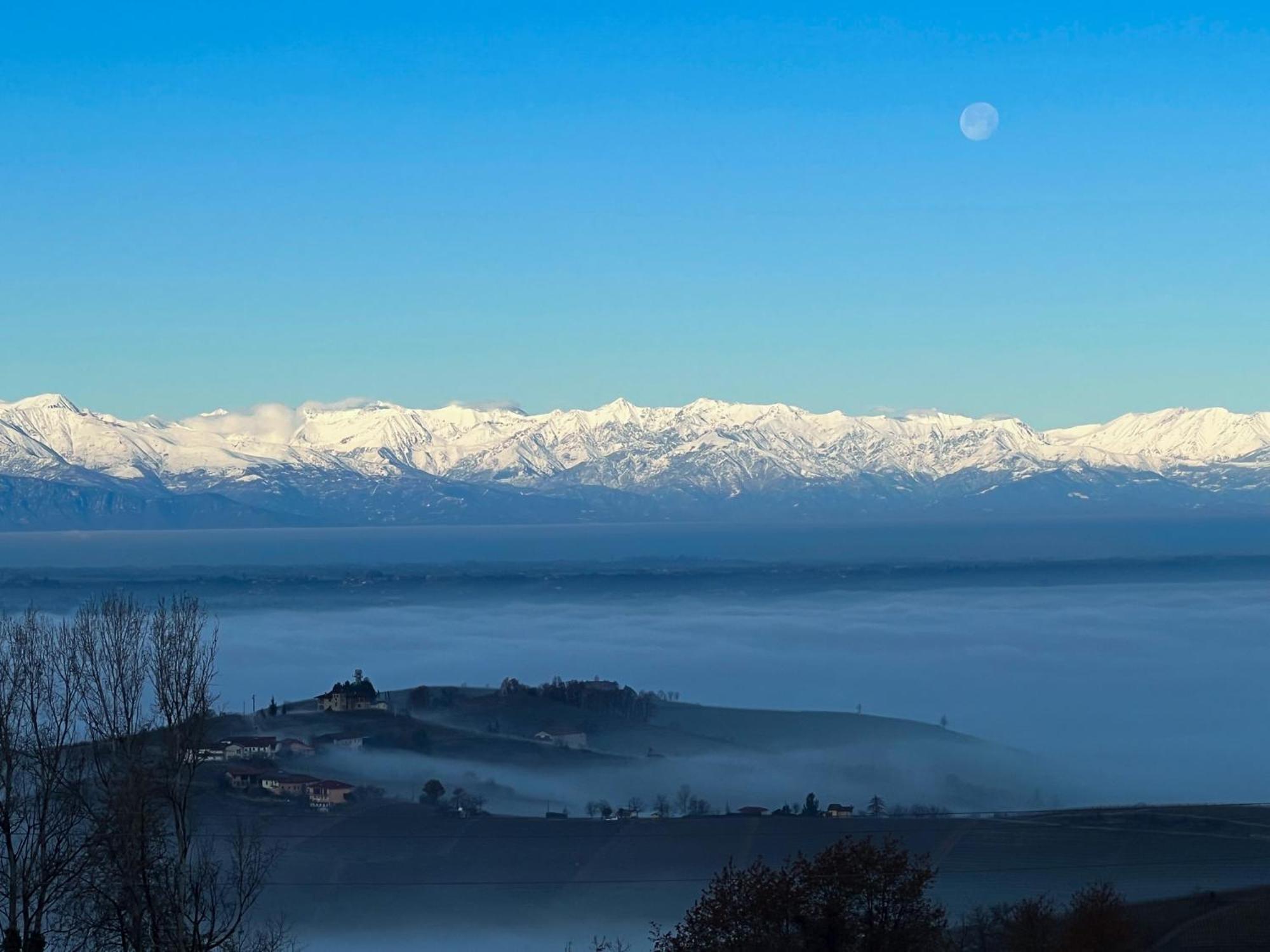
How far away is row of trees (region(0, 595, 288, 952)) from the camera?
19.0 meters

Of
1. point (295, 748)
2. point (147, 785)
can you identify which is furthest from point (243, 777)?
point (147, 785)

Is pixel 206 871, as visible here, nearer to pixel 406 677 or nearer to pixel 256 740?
pixel 256 740

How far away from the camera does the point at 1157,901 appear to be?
1489 inches

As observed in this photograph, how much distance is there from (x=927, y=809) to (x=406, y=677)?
62.2 m

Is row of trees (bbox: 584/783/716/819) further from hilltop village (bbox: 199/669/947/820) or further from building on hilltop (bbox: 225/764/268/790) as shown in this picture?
building on hilltop (bbox: 225/764/268/790)

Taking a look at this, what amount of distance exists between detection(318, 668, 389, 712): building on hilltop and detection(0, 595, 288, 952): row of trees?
46594 millimetres

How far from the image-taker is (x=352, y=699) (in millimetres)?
71062

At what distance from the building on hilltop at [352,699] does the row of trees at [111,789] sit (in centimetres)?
4659

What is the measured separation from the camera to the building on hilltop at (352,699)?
2773 inches

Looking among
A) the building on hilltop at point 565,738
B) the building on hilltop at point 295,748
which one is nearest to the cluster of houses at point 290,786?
the building on hilltop at point 295,748

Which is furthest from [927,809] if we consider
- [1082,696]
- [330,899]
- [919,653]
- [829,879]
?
[919,653]

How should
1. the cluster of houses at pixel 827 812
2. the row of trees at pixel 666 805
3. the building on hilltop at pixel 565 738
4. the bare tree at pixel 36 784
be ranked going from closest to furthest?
A: the bare tree at pixel 36 784 < the cluster of houses at pixel 827 812 < the row of trees at pixel 666 805 < the building on hilltop at pixel 565 738

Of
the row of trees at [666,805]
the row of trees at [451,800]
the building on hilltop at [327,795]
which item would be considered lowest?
the row of trees at [666,805]

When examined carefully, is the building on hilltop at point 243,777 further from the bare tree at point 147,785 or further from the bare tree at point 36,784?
the bare tree at point 147,785
